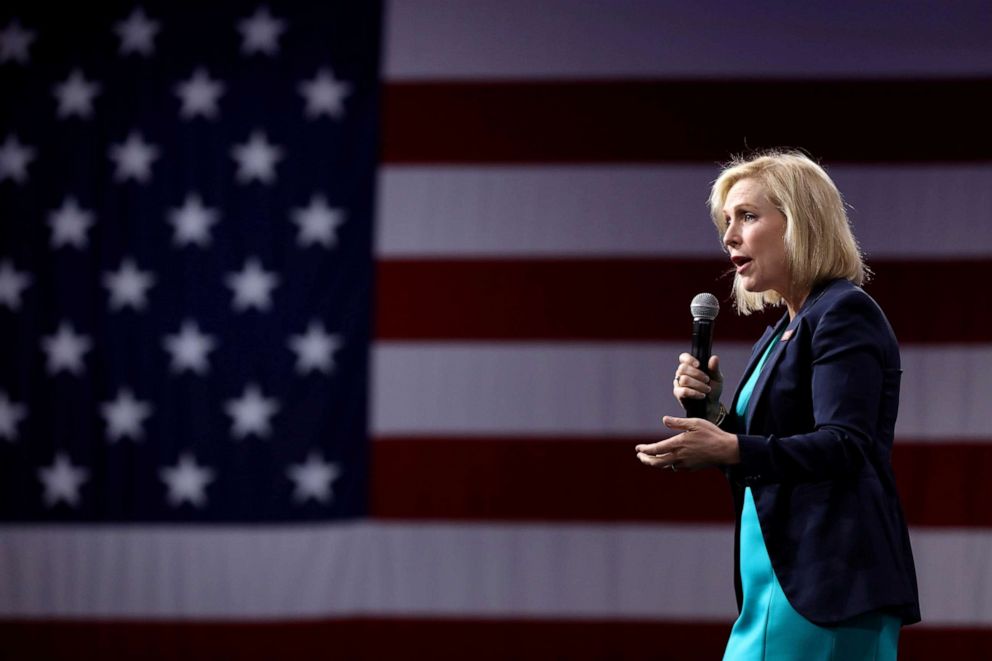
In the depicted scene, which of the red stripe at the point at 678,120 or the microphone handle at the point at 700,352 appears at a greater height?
the red stripe at the point at 678,120

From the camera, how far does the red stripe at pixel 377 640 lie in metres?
2.42

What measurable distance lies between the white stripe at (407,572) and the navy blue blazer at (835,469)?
1.34m

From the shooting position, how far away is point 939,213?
2.42 meters

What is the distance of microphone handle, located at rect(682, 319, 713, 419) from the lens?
1.23 meters

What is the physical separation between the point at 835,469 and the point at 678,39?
5.64ft

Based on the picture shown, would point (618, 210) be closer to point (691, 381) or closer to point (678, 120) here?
point (678, 120)

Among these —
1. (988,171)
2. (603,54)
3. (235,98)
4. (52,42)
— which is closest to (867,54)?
(988,171)

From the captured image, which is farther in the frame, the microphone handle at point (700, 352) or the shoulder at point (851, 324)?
the microphone handle at point (700, 352)

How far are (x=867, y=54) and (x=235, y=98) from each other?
1.73 metres

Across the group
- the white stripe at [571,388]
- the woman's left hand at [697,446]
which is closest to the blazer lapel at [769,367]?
the woman's left hand at [697,446]

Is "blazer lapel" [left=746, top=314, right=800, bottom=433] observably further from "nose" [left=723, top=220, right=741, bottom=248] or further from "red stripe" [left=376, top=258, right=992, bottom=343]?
"red stripe" [left=376, top=258, right=992, bottom=343]

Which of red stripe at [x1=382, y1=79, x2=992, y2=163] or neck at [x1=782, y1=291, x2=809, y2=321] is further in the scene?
red stripe at [x1=382, y1=79, x2=992, y2=163]

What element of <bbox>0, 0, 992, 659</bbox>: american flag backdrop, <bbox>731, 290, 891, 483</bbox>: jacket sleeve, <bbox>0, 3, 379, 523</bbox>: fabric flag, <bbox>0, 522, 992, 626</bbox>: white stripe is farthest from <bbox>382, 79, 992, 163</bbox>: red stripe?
<bbox>731, 290, 891, 483</bbox>: jacket sleeve

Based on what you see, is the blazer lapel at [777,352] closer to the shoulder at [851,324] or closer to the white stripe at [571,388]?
the shoulder at [851,324]
